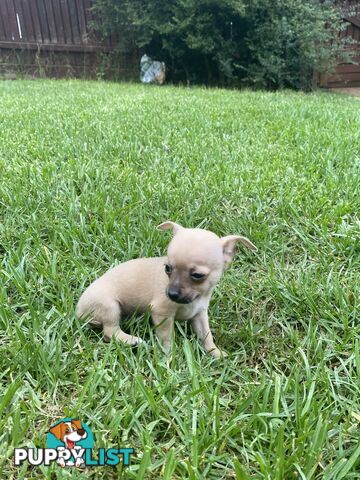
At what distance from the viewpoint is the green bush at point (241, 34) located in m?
11.0

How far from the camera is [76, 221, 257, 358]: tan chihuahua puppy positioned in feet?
6.10

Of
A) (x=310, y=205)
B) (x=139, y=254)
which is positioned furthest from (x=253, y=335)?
(x=310, y=205)

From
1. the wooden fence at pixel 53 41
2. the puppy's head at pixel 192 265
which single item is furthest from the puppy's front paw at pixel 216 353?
the wooden fence at pixel 53 41

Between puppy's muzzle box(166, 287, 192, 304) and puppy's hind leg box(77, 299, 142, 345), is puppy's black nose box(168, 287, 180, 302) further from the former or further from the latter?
puppy's hind leg box(77, 299, 142, 345)

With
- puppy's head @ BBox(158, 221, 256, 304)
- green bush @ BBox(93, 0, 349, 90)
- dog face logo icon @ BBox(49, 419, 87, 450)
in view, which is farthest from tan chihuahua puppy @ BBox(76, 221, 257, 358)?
green bush @ BBox(93, 0, 349, 90)

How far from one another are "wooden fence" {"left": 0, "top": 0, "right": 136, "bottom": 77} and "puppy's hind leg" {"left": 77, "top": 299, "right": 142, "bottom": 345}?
12.3 metres

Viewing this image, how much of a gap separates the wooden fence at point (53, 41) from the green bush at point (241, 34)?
2.22 feet

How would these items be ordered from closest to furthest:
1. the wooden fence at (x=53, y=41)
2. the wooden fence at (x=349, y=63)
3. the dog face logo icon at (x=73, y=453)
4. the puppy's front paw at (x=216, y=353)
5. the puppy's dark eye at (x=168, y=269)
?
the dog face logo icon at (x=73, y=453) → the puppy's dark eye at (x=168, y=269) → the puppy's front paw at (x=216, y=353) → the wooden fence at (x=53, y=41) → the wooden fence at (x=349, y=63)

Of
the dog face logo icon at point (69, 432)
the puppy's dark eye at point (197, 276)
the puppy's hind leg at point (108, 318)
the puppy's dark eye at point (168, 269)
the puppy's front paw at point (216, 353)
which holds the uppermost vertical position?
the puppy's dark eye at point (168, 269)

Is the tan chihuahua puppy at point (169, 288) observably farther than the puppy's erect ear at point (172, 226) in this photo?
No

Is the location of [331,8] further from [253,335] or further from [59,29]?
[253,335]

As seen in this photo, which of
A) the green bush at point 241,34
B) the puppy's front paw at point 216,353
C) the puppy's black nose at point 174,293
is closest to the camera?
the puppy's black nose at point 174,293

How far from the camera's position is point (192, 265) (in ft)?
6.07

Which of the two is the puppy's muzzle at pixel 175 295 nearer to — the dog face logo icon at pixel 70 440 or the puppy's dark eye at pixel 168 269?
the puppy's dark eye at pixel 168 269
